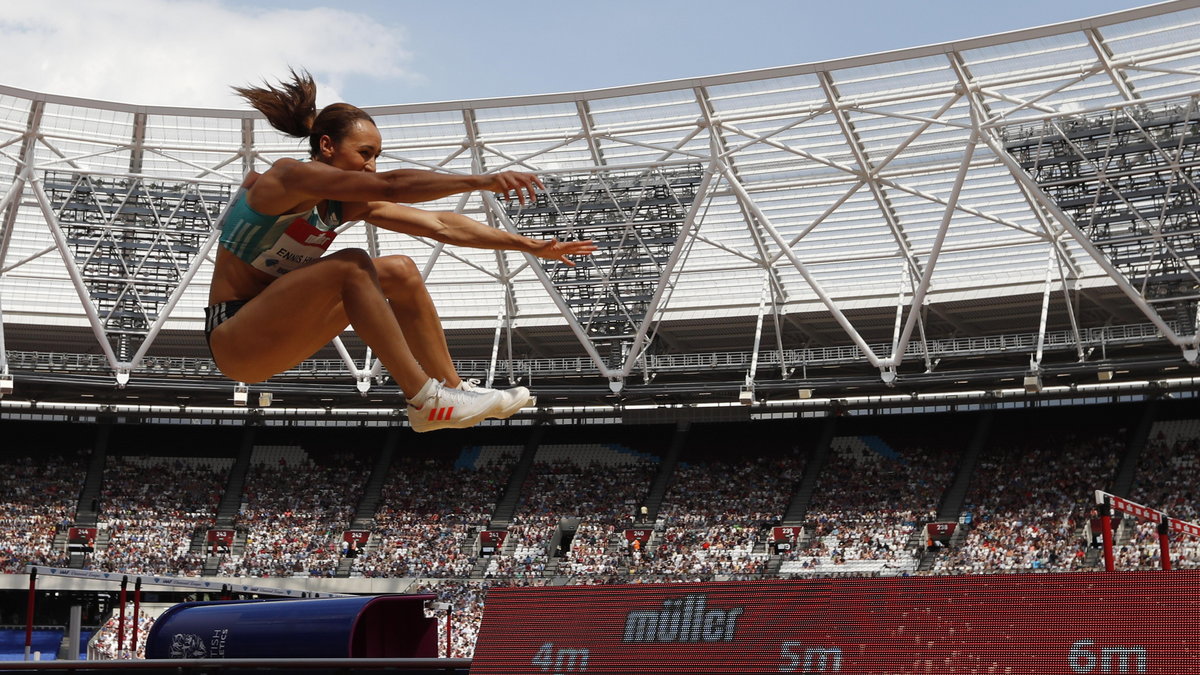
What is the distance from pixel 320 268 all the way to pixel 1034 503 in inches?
1503

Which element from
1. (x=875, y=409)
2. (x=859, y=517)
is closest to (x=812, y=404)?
(x=875, y=409)

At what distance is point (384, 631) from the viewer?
13.9 meters

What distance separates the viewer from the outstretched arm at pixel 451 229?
5.41m

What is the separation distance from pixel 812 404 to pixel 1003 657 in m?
37.6

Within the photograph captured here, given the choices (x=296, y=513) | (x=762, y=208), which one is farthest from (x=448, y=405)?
(x=296, y=513)

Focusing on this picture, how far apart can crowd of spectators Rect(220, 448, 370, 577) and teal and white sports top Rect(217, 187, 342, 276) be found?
38.5 m

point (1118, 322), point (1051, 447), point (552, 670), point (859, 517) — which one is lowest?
point (552, 670)

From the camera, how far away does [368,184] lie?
5.03m

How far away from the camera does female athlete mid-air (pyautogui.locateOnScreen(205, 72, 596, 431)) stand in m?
5.48

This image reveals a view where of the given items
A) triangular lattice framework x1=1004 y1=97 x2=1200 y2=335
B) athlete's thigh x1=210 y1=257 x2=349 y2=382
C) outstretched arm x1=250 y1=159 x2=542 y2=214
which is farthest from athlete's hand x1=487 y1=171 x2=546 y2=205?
triangular lattice framework x1=1004 y1=97 x2=1200 y2=335

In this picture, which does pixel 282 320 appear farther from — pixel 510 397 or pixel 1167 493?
pixel 1167 493

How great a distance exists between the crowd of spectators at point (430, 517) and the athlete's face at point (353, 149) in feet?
125

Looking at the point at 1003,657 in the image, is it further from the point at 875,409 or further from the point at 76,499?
the point at 76,499

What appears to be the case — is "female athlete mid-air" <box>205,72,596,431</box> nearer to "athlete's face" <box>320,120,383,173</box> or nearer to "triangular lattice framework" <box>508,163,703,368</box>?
"athlete's face" <box>320,120,383,173</box>
